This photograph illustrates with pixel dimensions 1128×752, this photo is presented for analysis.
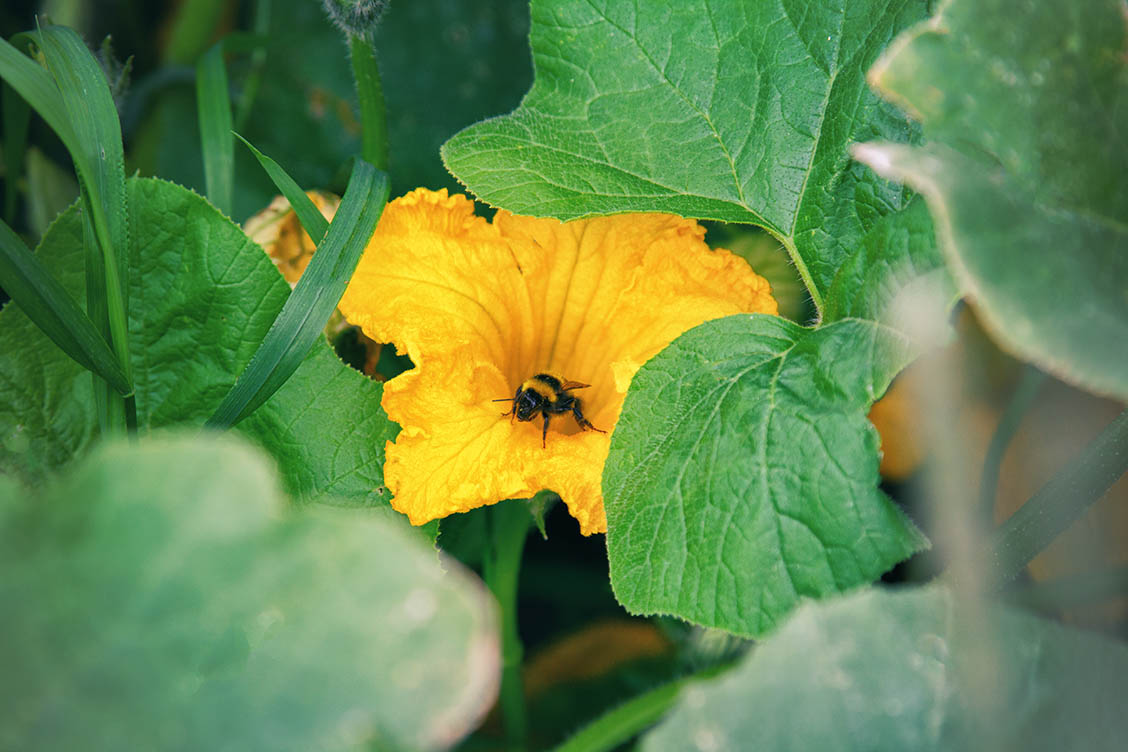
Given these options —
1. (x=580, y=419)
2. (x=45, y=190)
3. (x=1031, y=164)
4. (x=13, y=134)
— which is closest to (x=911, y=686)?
(x=1031, y=164)

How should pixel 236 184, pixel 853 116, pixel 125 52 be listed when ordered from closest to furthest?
pixel 853 116
pixel 236 184
pixel 125 52

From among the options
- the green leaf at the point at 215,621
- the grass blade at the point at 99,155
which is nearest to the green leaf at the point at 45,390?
the grass blade at the point at 99,155

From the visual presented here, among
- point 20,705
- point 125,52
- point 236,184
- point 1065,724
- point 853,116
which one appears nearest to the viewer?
point 20,705

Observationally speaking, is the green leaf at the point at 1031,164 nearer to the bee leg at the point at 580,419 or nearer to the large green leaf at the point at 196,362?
the bee leg at the point at 580,419

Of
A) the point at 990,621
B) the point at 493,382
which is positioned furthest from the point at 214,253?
the point at 990,621

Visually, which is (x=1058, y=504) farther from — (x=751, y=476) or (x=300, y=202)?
(x=300, y=202)

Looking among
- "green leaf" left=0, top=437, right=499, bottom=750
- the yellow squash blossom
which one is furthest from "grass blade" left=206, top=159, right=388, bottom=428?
→ "green leaf" left=0, top=437, right=499, bottom=750

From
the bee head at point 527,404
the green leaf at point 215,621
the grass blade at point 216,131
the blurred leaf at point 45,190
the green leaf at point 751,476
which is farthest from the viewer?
the blurred leaf at point 45,190

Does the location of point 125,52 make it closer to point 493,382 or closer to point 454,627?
point 493,382
